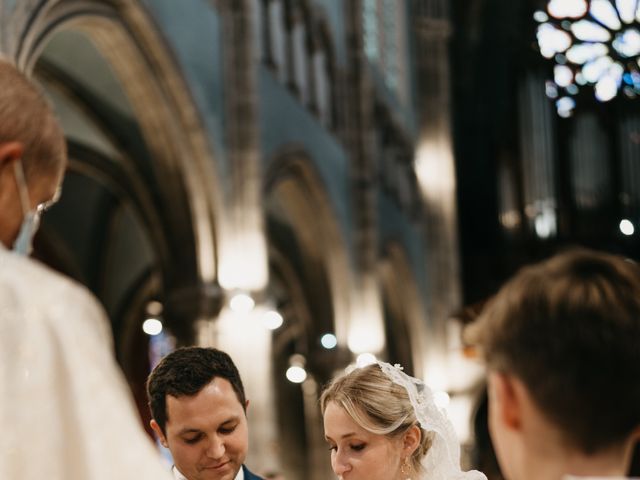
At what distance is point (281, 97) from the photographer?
15.6 meters

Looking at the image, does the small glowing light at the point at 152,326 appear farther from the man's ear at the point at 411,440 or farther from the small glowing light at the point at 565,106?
the man's ear at the point at 411,440

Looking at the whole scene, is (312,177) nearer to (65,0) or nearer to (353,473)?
(65,0)

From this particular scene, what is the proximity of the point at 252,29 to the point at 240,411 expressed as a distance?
1068 cm

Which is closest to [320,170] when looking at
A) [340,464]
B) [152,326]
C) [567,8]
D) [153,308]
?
[153,308]

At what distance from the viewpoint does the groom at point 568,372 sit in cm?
164

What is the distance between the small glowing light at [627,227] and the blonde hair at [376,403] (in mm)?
22705

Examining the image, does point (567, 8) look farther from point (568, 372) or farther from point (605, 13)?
point (568, 372)

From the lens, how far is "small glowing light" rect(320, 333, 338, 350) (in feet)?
56.0

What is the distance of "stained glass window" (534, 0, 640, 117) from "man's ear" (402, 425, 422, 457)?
24.2 metres

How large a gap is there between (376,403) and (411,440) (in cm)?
17

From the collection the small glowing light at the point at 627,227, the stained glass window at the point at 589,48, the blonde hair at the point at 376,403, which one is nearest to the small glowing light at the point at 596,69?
the stained glass window at the point at 589,48

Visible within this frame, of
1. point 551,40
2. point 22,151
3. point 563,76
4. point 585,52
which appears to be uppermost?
point 22,151

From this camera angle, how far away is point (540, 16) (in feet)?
92.3

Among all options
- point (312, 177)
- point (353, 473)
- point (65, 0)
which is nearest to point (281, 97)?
point (312, 177)
